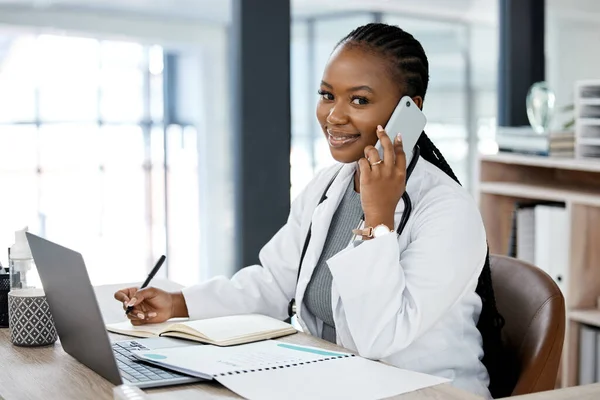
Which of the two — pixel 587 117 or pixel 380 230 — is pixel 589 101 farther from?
pixel 380 230

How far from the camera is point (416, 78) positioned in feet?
5.39

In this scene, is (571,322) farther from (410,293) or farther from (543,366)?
(410,293)

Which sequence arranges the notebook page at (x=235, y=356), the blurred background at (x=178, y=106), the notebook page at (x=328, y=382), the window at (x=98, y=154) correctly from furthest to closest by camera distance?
the window at (x=98, y=154) → the blurred background at (x=178, y=106) → the notebook page at (x=235, y=356) → the notebook page at (x=328, y=382)

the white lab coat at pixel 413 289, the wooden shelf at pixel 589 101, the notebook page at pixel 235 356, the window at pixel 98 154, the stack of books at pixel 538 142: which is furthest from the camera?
the window at pixel 98 154

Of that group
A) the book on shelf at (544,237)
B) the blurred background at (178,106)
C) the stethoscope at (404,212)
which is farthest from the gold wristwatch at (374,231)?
the book on shelf at (544,237)

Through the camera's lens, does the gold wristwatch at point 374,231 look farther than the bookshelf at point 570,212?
No

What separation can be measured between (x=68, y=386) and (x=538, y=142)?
2.17 m

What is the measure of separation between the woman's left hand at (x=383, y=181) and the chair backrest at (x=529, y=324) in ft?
1.18

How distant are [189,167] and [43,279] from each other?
14.4 feet

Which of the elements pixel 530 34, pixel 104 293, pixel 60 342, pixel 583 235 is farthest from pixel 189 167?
pixel 60 342

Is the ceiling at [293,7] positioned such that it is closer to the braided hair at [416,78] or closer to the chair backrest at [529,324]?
the braided hair at [416,78]

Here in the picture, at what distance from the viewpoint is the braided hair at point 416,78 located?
5.28ft

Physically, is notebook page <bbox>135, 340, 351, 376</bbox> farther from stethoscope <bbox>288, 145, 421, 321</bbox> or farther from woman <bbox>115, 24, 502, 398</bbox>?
stethoscope <bbox>288, 145, 421, 321</bbox>

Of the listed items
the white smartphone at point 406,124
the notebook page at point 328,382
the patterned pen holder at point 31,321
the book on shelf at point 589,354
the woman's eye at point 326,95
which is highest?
the woman's eye at point 326,95
